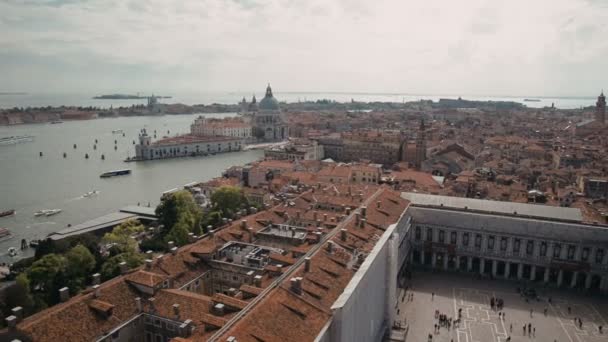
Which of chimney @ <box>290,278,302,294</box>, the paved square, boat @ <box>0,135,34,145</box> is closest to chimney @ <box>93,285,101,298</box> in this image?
chimney @ <box>290,278,302,294</box>

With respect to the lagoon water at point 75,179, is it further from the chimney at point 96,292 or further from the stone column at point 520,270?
the stone column at point 520,270

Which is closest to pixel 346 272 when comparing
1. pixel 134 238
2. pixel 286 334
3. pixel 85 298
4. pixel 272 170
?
pixel 286 334

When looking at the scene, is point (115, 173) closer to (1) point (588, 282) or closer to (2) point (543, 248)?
(2) point (543, 248)

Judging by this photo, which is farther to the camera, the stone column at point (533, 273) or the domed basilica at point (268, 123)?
the domed basilica at point (268, 123)

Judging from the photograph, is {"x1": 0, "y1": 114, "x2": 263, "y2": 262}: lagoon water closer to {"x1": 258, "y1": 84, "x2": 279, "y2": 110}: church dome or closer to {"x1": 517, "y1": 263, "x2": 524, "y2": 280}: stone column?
{"x1": 258, "y1": 84, "x2": 279, "y2": 110}: church dome

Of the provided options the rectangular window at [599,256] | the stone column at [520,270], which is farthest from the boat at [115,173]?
the rectangular window at [599,256]

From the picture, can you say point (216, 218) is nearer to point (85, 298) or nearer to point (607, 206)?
point (85, 298)
